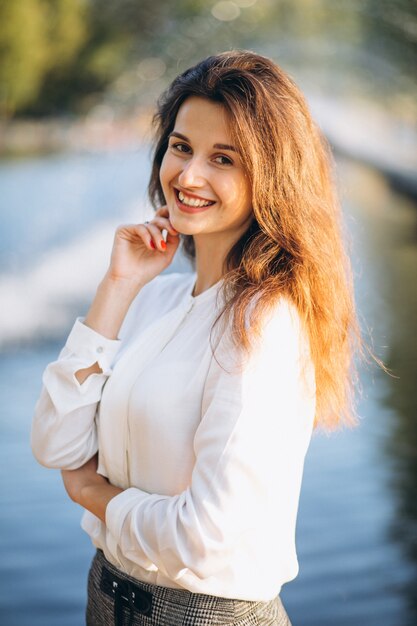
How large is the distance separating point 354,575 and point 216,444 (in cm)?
209

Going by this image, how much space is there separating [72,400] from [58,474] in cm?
178

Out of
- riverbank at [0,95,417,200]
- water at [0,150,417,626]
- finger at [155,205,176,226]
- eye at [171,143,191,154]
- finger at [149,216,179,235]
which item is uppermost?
riverbank at [0,95,417,200]

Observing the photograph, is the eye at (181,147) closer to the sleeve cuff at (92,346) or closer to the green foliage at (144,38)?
the sleeve cuff at (92,346)

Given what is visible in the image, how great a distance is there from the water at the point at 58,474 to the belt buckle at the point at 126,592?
5.47 feet

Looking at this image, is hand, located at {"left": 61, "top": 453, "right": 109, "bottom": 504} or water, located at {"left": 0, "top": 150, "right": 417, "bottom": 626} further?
water, located at {"left": 0, "top": 150, "right": 417, "bottom": 626}

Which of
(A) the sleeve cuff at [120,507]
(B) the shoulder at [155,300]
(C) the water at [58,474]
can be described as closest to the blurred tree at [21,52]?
(C) the water at [58,474]

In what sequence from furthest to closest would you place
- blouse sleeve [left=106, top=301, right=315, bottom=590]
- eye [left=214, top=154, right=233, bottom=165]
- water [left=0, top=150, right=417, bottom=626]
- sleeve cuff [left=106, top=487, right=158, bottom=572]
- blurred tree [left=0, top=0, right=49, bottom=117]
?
blurred tree [left=0, top=0, right=49, bottom=117], water [left=0, top=150, right=417, bottom=626], eye [left=214, top=154, right=233, bottom=165], sleeve cuff [left=106, top=487, right=158, bottom=572], blouse sleeve [left=106, top=301, right=315, bottom=590]

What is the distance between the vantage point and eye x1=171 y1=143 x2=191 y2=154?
4.78 feet

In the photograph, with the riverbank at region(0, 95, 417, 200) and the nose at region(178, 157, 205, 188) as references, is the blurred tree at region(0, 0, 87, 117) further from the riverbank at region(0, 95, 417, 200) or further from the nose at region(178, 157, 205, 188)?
the nose at region(178, 157, 205, 188)

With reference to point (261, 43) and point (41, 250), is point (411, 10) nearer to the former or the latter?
point (261, 43)

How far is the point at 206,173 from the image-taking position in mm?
1396

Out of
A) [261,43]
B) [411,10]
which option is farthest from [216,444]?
[411,10]

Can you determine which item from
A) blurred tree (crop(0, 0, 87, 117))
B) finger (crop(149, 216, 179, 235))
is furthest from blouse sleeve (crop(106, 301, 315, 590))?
blurred tree (crop(0, 0, 87, 117))

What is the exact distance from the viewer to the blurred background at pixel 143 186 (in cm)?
312
